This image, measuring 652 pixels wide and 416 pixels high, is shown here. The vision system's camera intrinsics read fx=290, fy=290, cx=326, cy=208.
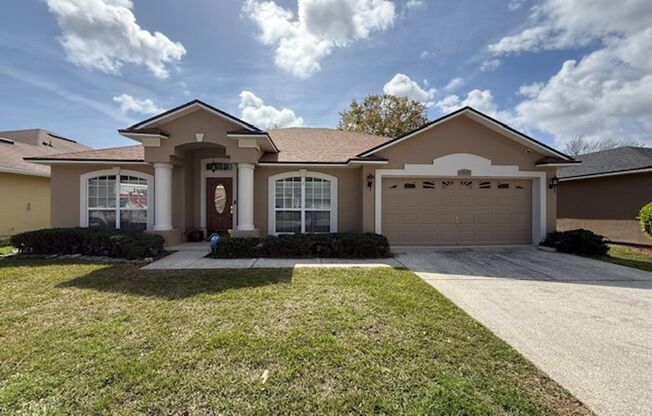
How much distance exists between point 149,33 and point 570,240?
55.8 feet

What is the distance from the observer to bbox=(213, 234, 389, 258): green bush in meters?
8.87

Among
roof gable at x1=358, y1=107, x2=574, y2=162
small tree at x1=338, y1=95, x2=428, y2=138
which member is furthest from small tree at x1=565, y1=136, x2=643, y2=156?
roof gable at x1=358, y1=107, x2=574, y2=162

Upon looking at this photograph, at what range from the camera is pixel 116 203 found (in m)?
11.2

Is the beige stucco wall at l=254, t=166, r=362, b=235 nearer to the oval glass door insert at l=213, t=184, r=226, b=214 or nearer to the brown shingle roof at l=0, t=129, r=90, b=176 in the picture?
the oval glass door insert at l=213, t=184, r=226, b=214

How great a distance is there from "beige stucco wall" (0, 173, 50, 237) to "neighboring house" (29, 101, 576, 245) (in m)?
5.26

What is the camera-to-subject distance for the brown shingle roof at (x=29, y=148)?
45.8ft

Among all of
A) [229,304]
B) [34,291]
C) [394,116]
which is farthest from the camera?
[394,116]

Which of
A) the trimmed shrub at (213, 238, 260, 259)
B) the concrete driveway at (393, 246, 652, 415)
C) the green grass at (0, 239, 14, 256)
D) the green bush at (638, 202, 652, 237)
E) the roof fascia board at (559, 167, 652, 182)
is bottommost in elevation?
the concrete driveway at (393, 246, 652, 415)

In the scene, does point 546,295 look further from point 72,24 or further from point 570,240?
point 72,24

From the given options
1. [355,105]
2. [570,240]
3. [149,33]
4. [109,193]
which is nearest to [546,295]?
[570,240]

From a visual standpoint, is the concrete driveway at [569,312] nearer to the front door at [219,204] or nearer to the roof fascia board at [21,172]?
the front door at [219,204]

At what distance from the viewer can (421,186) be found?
11.0 meters

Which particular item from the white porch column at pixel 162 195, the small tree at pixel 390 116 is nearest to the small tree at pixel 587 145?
the small tree at pixel 390 116

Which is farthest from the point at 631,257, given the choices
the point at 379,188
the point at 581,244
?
the point at 379,188
